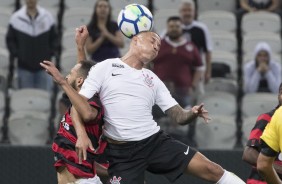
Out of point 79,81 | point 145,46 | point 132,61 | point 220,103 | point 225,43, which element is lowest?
point 220,103

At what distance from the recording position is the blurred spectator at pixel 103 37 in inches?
540

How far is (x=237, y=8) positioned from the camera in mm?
15750

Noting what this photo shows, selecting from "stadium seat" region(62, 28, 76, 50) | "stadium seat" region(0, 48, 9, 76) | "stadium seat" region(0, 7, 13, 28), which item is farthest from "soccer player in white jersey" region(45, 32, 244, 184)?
"stadium seat" region(0, 7, 13, 28)

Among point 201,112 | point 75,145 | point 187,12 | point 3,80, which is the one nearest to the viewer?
Result: point 201,112

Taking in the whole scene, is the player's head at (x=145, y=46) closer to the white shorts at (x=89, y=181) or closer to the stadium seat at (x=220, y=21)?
the white shorts at (x=89, y=181)

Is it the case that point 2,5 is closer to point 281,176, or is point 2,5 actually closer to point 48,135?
point 48,135

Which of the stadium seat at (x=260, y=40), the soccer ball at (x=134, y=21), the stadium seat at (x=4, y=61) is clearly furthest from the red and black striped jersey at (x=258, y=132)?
the stadium seat at (x=4, y=61)

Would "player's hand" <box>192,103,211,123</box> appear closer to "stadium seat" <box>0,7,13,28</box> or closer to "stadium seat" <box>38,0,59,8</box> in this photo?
"stadium seat" <box>0,7,13,28</box>

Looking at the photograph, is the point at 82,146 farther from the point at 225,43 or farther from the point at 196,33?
the point at 225,43

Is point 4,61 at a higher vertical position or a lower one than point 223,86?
higher

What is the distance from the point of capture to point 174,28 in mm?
13602

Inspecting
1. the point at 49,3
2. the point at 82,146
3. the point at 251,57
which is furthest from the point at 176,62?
the point at 82,146

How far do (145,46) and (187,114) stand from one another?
2.15ft

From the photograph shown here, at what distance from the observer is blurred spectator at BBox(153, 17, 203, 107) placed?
1348cm
